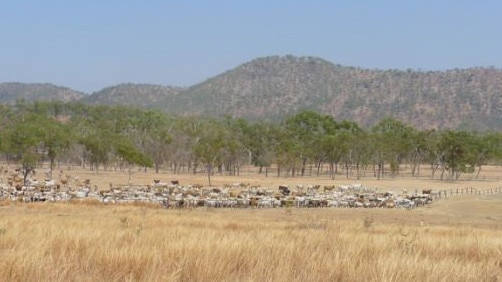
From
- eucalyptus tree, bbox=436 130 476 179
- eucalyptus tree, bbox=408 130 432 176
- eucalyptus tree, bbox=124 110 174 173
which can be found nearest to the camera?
eucalyptus tree, bbox=436 130 476 179

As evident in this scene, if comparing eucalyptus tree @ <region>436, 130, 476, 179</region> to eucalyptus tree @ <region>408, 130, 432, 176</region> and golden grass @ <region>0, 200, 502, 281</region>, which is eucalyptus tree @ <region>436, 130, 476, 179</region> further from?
golden grass @ <region>0, 200, 502, 281</region>

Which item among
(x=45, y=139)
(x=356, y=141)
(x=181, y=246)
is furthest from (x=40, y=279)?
(x=356, y=141)

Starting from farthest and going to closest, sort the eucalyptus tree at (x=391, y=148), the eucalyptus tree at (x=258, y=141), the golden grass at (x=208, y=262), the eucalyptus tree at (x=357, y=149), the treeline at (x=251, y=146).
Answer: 1. the eucalyptus tree at (x=258, y=141)
2. the eucalyptus tree at (x=391, y=148)
3. the eucalyptus tree at (x=357, y=149)
4. the treeline at (x=251, y=146)
5. the golden grass at (x=208, y=262)

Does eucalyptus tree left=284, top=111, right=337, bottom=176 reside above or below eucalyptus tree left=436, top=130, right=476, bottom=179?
above

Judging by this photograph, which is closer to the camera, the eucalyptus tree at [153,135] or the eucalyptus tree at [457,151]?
the eucalyptus tree at [457,151]

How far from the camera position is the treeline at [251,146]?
90500 mm

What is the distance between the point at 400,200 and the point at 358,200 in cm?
349

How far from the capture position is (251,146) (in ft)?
407

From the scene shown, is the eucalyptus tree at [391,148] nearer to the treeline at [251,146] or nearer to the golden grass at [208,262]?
the treeline at [251,146]

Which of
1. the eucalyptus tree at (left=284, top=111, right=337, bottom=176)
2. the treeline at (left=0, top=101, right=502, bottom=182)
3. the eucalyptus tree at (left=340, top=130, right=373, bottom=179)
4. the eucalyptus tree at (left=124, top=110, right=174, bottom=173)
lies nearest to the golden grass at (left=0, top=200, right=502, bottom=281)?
the treeline at (left=0, top=101, right=502, bottom=182)

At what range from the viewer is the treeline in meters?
90.5

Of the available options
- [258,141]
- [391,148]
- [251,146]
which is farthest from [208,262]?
[251,146]

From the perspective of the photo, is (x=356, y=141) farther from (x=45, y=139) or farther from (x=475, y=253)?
(x=475, y=253)

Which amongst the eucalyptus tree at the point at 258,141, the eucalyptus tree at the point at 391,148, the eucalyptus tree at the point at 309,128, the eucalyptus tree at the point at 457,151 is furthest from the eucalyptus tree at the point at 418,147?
the eucalyptus tree at the point at 258,141
